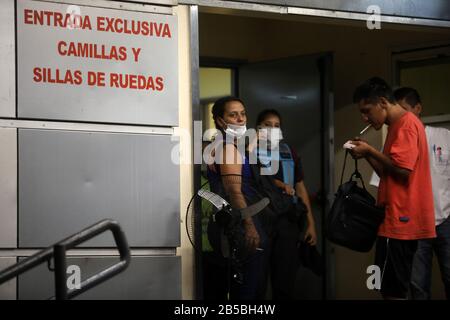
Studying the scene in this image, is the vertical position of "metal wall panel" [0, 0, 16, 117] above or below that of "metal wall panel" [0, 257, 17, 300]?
above

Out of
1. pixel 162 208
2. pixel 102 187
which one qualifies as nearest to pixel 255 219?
pixel 162 208

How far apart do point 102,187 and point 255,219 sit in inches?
42.2

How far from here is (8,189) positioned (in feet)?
18.0

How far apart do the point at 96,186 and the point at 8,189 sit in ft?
1.93

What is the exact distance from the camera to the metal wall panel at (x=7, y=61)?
5.50 m

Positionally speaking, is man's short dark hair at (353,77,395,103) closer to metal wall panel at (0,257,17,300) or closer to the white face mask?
the white face mask

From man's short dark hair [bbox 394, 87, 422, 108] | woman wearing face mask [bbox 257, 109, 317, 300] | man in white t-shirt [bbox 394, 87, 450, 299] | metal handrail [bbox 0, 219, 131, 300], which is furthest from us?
man's short dark hair [bbox 394, 87, 422, 108]

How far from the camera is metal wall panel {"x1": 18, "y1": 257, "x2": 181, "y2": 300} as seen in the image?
553 cm

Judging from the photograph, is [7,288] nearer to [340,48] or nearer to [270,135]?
[270,135]

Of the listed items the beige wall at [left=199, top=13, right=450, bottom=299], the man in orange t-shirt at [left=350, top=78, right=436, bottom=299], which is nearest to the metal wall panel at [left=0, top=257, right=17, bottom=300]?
the man in orange t-shirt at [left=350, top=78, right=436, bottom=299]

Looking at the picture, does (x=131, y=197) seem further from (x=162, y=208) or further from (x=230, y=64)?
(x=230, y=64)

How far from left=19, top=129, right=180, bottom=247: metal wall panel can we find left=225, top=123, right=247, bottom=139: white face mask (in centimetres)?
48

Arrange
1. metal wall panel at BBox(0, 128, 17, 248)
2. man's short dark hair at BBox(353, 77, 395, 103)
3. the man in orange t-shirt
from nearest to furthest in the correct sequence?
1. metal wall panel at BBox(0, 128, 17, 248)
2. the man in orange t-shirt
3. man's short dark hair at BBox(353, 77, 395, 103)

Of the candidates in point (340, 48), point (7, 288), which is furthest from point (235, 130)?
point (340, 48)
